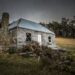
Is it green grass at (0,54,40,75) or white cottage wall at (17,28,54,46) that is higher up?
white cottage wall at (17,28,54,46)

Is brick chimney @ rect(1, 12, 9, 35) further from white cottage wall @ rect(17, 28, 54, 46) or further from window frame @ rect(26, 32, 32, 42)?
window frame @ rect(26, 32, 32, 42)

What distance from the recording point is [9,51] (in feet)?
52.0

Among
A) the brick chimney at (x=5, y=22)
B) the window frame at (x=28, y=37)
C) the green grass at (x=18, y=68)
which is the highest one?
the brick chimney at (x=5, y=22)

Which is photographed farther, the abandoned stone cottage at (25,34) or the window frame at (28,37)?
the window frame at (28,37)

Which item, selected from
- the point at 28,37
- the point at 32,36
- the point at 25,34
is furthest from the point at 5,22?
the point at 32,36

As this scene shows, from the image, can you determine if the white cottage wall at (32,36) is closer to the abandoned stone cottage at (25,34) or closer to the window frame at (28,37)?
the abandoned stone cottage at (25,34)

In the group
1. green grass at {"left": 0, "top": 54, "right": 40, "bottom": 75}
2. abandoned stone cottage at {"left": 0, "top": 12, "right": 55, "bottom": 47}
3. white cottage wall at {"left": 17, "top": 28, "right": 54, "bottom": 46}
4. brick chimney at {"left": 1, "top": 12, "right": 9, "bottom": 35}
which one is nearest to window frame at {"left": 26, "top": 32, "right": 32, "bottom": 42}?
abandoned stone cottage at {"left": 0, "top": 12, "right": 55, "bottom": 47}

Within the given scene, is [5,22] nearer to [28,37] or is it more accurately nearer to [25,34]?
[25,34]

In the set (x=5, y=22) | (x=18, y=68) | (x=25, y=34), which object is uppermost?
(x=5, y=22)

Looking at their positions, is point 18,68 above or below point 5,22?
below

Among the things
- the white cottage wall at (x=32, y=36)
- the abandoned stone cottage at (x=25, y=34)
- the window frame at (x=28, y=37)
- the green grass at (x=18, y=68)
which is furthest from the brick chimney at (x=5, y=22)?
the green grass at (x=18, y=68)

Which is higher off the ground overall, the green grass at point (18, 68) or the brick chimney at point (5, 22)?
the brick chimney at point (5, 22)

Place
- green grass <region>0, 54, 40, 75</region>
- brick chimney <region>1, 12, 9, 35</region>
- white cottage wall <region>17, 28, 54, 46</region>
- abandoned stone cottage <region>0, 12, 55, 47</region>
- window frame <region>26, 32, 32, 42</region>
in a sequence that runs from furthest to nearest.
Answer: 1. window frame <region>26, 32, 32, 42</region>
2. white cottage wall <region>17, 28, 54, 46</region>
3. abandoned stone cottage <region>0, 12, 55, 47</region>
4. brick chimney <region>1, 12, 9, 35</region>
5. green grass <region>0, 54, 40, 75</region>

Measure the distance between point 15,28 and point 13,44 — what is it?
2.80 metres
